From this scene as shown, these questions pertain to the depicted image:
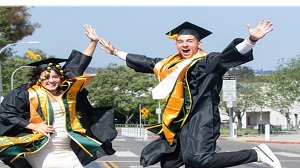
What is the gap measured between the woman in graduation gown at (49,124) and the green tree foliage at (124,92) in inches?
2469

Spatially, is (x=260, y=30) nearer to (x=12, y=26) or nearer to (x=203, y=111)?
(x=203, y=111)

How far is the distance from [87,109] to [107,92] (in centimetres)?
6397

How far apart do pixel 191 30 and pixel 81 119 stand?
1.58 meters

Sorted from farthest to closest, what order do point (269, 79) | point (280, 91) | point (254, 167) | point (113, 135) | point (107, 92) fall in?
1. point (107, 92)
2. point (269, 79)
3. point (280, 91)
4. point (254, 167)
5. point (113, 135)

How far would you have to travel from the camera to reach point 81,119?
6.20 m

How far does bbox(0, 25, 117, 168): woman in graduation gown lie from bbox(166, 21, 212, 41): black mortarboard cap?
119 cm

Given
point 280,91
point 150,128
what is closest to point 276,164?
point 150,128

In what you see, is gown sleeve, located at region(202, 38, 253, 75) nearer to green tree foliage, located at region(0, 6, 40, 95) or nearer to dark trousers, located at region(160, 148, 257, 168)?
dark trousers, located at region(160, 148, 257, 168)

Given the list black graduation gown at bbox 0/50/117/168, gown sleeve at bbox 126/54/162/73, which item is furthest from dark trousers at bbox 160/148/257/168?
gown sleeve at bbox 126/54/162/73

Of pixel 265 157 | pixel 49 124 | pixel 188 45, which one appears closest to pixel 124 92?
pixel 265 157

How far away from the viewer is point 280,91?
4231 centimetres

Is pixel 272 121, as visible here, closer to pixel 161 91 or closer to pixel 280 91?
pixel 280 91

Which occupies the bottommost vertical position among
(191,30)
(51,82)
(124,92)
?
(51,82)

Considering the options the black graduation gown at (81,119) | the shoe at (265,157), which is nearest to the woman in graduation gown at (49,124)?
the black graduation gown at (81,119)
